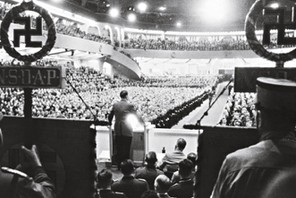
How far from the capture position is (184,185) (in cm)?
402

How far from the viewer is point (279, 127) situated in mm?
1886

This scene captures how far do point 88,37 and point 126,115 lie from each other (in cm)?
2521

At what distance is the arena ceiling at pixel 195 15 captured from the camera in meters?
47.2

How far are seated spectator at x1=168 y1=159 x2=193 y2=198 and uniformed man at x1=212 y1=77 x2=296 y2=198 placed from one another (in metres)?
2.07

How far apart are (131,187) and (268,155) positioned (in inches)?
95.3

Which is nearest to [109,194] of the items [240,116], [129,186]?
[129,186]

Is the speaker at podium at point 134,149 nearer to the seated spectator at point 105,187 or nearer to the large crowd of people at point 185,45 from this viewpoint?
the seated spectator at point 105,187

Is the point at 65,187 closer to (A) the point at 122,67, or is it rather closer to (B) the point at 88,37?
(B) the point at 88,37

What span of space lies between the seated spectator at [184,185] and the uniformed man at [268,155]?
2067mm

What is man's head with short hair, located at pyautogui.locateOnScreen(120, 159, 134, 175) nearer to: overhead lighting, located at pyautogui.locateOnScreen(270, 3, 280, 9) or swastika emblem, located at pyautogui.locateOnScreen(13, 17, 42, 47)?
swastika emblem, located at pyautogui.locateOnScreen(13, 17, 42, 47)

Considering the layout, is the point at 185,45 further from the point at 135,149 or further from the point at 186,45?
the point at 135,149

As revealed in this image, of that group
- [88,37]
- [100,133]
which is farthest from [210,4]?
[100,133]

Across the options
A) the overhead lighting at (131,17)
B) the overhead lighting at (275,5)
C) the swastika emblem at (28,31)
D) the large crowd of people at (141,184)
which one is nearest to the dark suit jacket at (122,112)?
the large crowd of people at (141,184)

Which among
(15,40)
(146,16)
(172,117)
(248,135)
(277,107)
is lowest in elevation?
(172,117)
